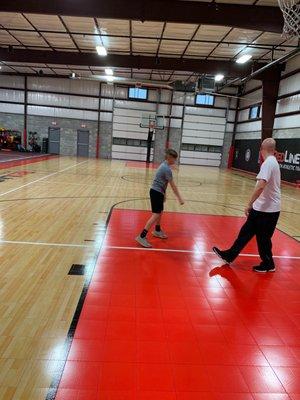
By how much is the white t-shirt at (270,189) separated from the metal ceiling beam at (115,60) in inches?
670

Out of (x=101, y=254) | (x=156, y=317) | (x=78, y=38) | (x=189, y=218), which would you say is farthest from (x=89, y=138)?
(x=156, y=317)

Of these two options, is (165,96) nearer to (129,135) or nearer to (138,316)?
(129,135)

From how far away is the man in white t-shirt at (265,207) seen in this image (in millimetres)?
4562

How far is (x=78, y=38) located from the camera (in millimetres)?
17828

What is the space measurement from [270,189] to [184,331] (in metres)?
2.36

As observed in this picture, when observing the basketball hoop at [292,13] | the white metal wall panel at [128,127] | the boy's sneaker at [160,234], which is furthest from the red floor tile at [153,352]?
the white metal wall panel at [128,127]

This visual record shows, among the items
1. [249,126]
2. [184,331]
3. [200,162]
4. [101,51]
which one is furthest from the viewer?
[200,162]

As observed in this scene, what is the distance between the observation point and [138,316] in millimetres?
3559

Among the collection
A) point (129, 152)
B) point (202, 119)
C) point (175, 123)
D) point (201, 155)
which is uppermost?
point (202, 119)

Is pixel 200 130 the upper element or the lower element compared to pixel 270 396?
upper

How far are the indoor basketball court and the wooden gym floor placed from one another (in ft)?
0.05

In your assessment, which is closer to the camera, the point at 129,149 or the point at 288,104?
the point at 288,104

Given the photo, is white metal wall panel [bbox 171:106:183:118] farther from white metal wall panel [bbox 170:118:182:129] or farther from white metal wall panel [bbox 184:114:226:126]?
white metal wall panel [bbox 184:114:226:126]

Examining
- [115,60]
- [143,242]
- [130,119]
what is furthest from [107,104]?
[143,242]
